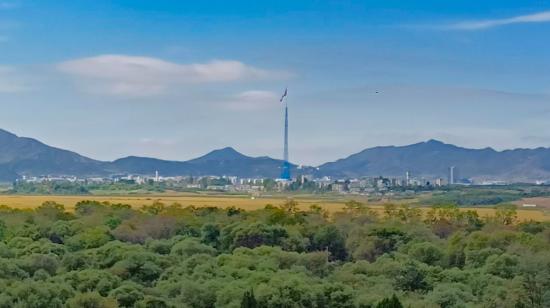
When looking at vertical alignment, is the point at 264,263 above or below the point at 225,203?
below

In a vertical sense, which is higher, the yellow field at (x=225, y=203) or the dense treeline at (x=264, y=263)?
the yellow field at (x=225, y=203)

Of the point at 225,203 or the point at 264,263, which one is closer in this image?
the point at 264,263

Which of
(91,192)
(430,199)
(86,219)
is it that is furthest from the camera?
(91,192)

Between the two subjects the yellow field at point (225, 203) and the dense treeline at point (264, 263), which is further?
the yellow field at point (225, 203)

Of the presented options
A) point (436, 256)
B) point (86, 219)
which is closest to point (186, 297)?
point (436, 256)

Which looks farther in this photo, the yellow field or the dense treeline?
the yellow field

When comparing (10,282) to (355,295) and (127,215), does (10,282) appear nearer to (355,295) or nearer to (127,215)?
(355,295)

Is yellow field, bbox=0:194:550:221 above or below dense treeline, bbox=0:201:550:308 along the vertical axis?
above

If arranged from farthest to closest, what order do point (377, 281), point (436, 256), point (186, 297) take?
point (436, 256), point (377, 281), point (186, 297)
